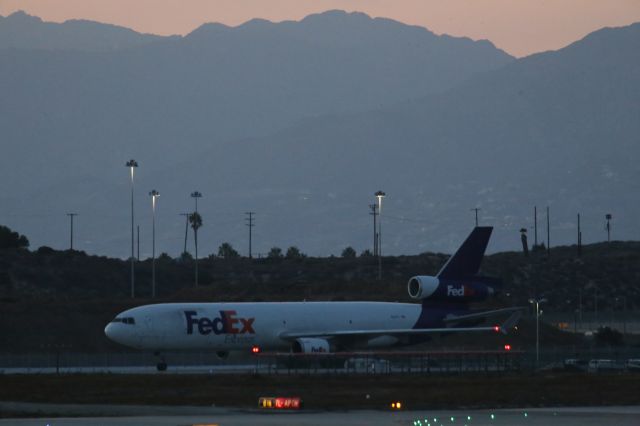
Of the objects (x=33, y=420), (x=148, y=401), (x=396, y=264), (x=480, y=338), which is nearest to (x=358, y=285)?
(x=480, y=338)

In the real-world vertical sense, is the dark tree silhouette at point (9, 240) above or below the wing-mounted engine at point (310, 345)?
above

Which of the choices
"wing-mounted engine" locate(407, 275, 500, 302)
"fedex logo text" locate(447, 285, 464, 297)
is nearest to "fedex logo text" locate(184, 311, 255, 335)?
"wing-mounted engine" locate(407, 275, 500, 302)

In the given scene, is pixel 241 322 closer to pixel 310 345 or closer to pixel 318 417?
pixel 310 345

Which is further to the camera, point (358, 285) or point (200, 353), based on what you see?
point (358, 285)

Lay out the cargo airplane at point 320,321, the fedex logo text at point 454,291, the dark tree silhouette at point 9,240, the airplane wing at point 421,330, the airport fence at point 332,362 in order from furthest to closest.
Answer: the dark tree silhouette at point 9,240, the fedex logo text at point 454,291, the airplane wing at point 421,330, the cargo airplane at point 320,321, the airport fence at point 332,362

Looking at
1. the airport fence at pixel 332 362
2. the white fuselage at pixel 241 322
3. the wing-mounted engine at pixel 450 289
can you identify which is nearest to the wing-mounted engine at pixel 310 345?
the white fuselage at pixel 241 322

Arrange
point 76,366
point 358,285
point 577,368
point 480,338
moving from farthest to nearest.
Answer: point 358,285, point 480,338, point 76,366, point 577,368

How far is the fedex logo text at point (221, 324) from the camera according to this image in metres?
79.1

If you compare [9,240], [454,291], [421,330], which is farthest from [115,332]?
[9,240]

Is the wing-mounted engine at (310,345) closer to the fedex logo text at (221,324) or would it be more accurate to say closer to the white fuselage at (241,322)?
the white fuselage at (241,322)

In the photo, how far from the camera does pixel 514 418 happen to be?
4431 centimetres

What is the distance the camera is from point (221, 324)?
79.7 meters

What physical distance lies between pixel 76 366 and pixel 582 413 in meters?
42.1

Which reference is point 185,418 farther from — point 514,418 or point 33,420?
point 514,418
